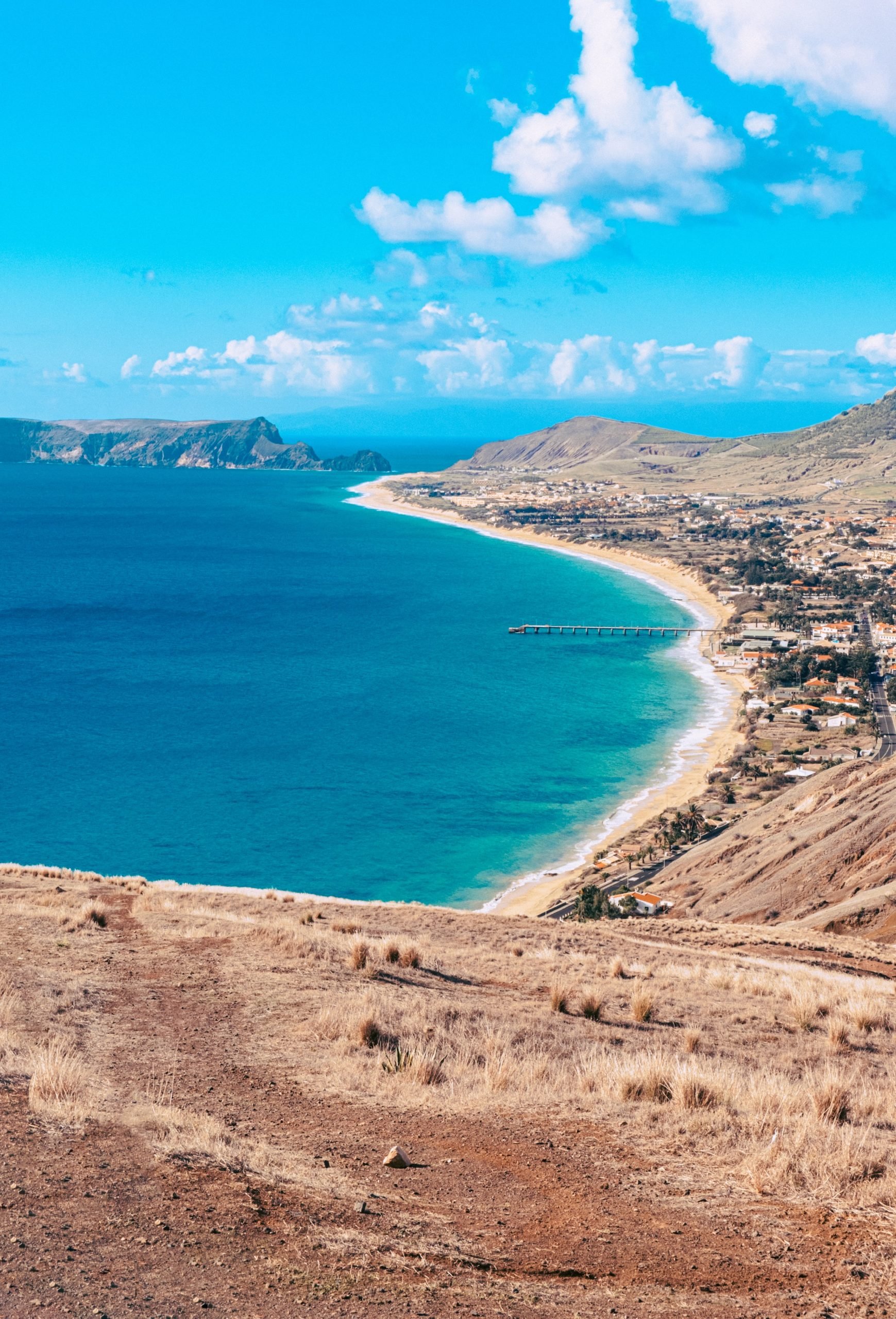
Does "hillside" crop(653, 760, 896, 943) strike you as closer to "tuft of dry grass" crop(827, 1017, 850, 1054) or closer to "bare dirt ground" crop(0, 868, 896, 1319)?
"tuft of dry grass" crop(827, 1017, 850, 1054)

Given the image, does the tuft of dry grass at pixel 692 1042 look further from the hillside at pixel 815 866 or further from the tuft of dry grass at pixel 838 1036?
the hillside at pixel 815 866

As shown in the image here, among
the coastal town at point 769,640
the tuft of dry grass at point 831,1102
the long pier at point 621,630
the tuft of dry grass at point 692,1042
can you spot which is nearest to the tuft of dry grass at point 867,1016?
the tuft of dry grass at point 692,1042

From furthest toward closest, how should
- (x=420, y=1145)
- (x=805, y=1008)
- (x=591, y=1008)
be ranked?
(x=805, y=1008) < (x=591, y=1008) < (x=420, y=1145)

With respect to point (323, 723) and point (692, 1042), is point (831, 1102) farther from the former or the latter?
point (323, 723)

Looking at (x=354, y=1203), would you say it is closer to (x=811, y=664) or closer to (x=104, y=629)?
(x=811, y=664)

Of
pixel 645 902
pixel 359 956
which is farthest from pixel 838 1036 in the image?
pixel 645 902

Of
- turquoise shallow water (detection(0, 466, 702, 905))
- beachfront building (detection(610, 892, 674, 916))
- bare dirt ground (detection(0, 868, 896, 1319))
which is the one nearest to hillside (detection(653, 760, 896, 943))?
beachfront building (detection(610, 892, 674, 916))
